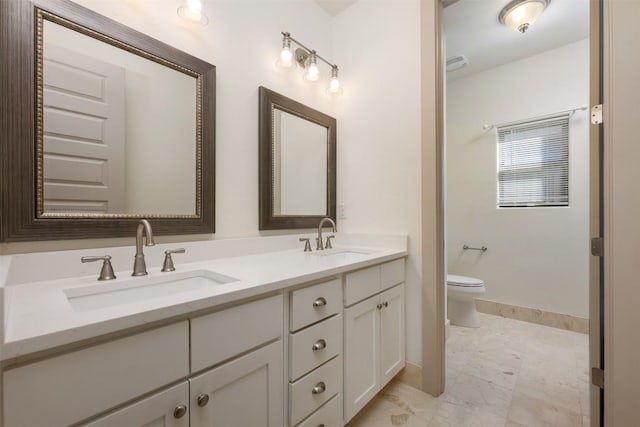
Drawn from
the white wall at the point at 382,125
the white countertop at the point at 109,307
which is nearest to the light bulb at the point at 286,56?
the white wall at the point at 382,125

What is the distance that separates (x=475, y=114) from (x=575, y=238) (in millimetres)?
1525

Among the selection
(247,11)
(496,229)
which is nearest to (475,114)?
(496,229)

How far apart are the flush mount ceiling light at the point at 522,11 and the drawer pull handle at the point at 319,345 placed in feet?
8.43

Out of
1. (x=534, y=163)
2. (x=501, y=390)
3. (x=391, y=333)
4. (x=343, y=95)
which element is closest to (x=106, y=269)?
(x=391, y=333)

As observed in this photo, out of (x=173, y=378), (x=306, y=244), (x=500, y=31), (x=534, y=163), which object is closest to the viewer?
(x=173, y=378)

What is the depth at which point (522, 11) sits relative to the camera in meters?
1.94

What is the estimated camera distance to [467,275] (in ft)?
9.85

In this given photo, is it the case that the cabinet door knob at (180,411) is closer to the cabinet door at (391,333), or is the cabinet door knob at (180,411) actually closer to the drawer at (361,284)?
the drawer at (361,284)

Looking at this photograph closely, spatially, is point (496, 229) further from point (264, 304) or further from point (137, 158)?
point (137, 158)

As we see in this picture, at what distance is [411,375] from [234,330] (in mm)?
1346

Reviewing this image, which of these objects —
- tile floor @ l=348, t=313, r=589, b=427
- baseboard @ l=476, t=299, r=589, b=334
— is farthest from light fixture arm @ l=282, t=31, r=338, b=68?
baseboard @ l=476, t=299, r=589, b=334

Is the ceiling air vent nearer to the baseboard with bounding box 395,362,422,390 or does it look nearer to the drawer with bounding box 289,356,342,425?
the baseboard with bounding box 395,362,422,390

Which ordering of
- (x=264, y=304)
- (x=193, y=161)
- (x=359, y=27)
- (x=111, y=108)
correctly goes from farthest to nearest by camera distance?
(x=359, y=27), (x=193, y=161), (x=111, y=108), (x=264, y=304)

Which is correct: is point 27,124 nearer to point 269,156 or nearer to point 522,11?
point 269,156
